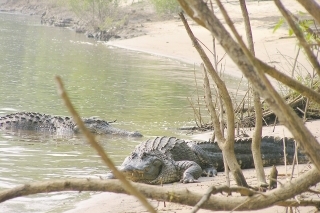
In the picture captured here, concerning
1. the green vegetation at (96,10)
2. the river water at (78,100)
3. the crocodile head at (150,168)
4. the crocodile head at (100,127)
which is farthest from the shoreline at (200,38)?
the green vegetation at (96,10)

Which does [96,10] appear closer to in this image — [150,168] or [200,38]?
[200,38]

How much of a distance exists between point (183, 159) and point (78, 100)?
321 inches

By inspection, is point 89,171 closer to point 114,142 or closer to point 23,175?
point 23,175

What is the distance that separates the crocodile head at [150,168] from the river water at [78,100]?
564 mm

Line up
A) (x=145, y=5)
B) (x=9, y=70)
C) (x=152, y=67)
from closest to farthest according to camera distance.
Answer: (x=9, y=70)
(x=152, y=67)
(x=145, y=5)

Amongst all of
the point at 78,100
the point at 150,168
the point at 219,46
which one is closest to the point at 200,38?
the point at 219,46

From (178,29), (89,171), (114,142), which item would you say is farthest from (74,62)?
(89,171)

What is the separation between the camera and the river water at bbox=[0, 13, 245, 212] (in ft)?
25.7

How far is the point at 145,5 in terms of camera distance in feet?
149

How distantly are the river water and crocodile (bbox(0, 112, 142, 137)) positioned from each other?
0.26 metres

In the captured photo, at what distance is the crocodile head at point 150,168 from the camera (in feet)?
22.3

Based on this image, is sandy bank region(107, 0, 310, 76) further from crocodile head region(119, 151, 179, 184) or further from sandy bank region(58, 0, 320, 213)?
crocodile head region(119, 151, 179, 184)

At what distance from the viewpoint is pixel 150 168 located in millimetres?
6891

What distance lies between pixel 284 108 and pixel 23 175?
5.80 metres
